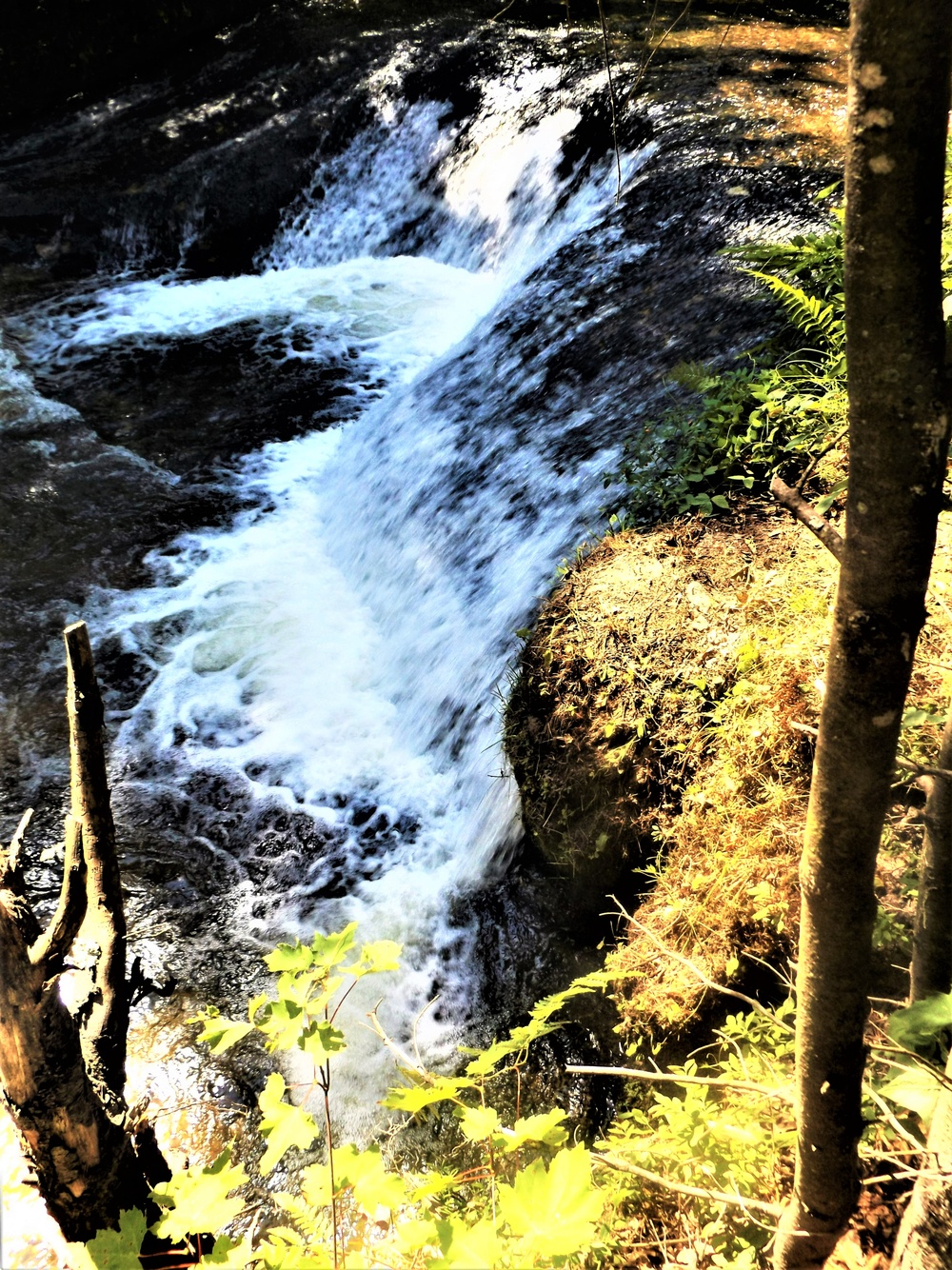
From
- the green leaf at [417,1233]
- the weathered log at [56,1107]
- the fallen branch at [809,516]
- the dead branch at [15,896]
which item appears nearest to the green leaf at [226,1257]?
the green leaf at [417,1233]

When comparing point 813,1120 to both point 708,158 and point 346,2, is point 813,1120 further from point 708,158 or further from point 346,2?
point 346,2

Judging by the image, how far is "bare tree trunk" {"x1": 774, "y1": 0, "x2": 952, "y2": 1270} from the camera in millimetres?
902

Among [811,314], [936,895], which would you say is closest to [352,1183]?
[936,895]

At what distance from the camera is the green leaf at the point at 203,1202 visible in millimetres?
1550

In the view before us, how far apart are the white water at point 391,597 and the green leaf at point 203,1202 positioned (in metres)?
1.77

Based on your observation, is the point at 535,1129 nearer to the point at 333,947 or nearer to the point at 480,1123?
the point at 480,1123

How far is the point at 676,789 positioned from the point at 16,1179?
8.37ft

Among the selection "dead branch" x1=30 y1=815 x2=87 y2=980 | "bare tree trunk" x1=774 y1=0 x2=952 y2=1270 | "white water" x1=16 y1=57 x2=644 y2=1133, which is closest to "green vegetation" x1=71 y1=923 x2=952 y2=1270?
"bare tree trunk" x1=774 y1=0 x2=952 y2=1270

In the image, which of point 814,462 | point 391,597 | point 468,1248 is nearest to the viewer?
point 468,1248

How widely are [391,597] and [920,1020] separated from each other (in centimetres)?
432

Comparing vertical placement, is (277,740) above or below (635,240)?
below

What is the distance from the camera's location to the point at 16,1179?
118 inches

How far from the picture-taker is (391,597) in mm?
5512

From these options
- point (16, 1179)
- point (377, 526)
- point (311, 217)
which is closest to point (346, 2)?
point (311, 217)
